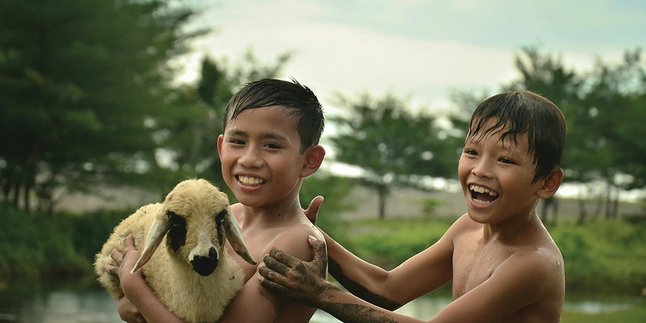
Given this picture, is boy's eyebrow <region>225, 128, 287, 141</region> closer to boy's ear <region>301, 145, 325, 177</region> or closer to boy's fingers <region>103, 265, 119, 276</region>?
boy's ear <region>301, 145, 325, 177</region>

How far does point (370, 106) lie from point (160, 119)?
2443cm

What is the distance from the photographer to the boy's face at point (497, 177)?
344cm

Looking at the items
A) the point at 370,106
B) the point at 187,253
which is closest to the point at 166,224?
the point at 187,253

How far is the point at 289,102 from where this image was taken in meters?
3.65

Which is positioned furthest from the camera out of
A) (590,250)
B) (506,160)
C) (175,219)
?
(590,250)

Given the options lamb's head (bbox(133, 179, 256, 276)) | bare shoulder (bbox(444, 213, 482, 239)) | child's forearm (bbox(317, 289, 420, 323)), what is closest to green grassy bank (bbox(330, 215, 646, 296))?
bare shoulder (bbox(444, 213, 482, 239))

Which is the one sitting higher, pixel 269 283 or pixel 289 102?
pixel 289 102

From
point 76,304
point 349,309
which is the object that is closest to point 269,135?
point 349,309

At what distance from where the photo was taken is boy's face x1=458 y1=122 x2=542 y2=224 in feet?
11.3

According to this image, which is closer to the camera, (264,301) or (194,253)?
(194,253)

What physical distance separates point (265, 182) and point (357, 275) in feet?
2.73

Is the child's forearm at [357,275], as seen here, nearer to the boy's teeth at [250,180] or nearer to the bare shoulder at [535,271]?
the boy's teeth at [250,180]

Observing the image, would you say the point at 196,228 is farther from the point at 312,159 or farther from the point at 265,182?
the point at 312,159

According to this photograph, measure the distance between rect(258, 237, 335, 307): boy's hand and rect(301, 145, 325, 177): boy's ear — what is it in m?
0.43
